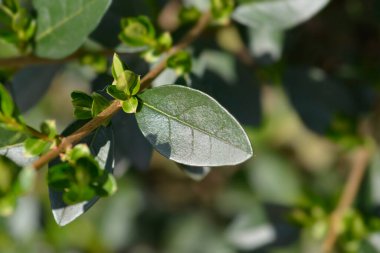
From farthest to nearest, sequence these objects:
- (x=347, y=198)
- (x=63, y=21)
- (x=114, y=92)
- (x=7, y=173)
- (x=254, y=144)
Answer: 1. (x=254, y=144)
2. (x=347, y=198)
3. (x=7, y=173)
4. (x=63, y=21)
5. (x=114, y=92)

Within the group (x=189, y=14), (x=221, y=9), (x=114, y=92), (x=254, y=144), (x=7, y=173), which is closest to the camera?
(x=114, y=92)

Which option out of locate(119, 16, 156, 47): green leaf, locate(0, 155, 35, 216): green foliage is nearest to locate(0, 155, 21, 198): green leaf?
locate(0, 155, 35, 216): green foliage

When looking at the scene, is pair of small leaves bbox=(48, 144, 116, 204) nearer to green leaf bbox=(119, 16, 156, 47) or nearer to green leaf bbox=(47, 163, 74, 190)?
green leaf bbox=(47, 163, 74, 190)

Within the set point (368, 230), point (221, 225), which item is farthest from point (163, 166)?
point (368, 230)

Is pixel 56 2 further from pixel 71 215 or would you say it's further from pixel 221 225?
pixel 221 225

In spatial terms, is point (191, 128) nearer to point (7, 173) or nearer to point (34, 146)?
point (34, 146)

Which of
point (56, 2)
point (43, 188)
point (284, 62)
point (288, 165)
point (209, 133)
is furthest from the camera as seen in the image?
point (43, 188)

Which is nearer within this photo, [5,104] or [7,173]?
[5,104]

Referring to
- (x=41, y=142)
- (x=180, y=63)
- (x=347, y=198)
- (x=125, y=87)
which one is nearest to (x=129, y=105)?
(x=125, y=87)
